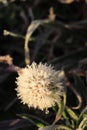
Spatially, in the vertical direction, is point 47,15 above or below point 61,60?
above

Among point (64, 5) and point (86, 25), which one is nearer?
point (86, 25)

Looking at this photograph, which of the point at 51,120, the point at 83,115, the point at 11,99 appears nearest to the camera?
the point at 83,115

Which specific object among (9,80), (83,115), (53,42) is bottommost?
(83,115)

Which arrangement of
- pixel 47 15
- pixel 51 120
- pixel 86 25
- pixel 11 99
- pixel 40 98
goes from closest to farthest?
pixel 40 98, pixel 51 120, pixel 11 99, pixel 86 25, pixel 47 15

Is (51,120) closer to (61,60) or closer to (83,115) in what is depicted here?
(83,115)

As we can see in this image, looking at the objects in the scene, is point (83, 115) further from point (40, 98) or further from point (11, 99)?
point (11, 99)

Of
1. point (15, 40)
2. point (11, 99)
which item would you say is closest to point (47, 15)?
point (15, 40)
